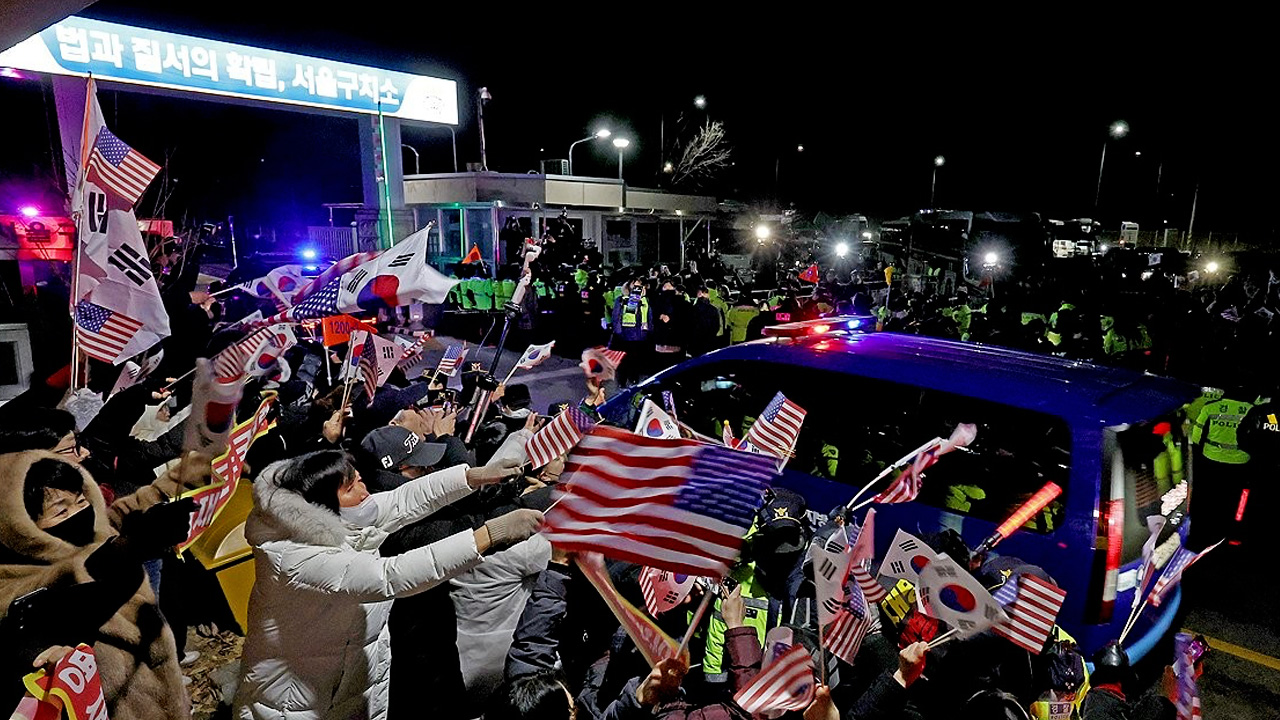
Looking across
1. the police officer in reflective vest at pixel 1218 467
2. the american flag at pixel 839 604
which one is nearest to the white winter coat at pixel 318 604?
the american flag at pixel 839 604

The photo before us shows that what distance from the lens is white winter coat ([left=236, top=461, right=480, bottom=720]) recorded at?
95.5 inches

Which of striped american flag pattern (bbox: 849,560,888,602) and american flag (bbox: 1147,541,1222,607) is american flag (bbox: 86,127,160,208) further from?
american flag (bbox: 1147,541,1222,607)

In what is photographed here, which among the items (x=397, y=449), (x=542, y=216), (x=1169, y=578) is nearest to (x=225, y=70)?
(x=542, y=216)

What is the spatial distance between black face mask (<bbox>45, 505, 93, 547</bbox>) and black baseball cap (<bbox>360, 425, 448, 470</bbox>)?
1398 mm

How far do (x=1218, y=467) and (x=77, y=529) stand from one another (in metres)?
8.03

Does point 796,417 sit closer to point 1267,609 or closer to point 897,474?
point 897,474

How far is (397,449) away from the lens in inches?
156

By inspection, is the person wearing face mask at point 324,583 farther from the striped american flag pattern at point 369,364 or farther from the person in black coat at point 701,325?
the person in black coat at point 701,325

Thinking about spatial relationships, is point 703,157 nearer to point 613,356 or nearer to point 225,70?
point 225,70

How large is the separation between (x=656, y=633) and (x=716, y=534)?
1.26ft

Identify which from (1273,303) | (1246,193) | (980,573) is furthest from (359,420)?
(1246,193)

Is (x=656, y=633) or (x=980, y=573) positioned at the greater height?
(x=656, y=633)

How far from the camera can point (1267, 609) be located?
488cm

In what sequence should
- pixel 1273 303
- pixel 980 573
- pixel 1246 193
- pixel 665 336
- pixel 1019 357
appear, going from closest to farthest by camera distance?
1. pixel 980 573
2. pixel 1019 357
3. pixel 665 336
4. pixel 1273 303
5. pixel 1246 193
